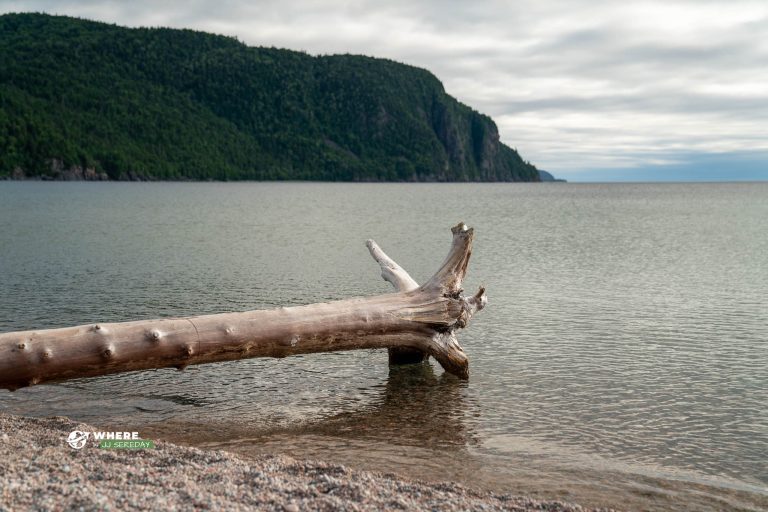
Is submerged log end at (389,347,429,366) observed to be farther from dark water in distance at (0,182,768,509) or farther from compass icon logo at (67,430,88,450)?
compass icon logo at (67,430,88,450)

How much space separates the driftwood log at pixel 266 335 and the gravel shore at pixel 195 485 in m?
1.08

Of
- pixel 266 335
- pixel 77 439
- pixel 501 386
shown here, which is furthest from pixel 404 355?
pixel 77 439

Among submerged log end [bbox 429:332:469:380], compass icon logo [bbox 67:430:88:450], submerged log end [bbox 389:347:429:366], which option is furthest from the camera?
submerged log end [bbox 389:347:429:366]

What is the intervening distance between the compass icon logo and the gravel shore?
0.09m

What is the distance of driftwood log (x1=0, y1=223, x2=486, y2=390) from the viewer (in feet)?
28.3

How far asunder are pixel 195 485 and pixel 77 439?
268cm

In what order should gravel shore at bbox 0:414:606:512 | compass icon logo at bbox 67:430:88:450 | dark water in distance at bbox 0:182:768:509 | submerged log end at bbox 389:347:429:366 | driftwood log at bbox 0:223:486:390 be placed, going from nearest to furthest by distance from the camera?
Result: gravel shore at bbox 0:414:606:512 < compass icon logo at bbox 67:430:88:450 < dark water in distance at bbox 0:182:768:509 < driftwood log at bbox 0:223:486:390 < submerged log end at bbox 389:347:429:366

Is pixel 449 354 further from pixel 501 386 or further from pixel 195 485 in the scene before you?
pixel 195 485

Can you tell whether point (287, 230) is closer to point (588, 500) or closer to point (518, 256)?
point (518, 256)

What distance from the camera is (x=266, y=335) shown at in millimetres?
9961

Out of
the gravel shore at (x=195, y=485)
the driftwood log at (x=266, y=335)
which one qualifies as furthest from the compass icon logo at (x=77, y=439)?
the driftwood log at (x=266, y=335)

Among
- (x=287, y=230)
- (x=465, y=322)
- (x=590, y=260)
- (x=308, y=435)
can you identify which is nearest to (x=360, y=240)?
(x=287, y=230)

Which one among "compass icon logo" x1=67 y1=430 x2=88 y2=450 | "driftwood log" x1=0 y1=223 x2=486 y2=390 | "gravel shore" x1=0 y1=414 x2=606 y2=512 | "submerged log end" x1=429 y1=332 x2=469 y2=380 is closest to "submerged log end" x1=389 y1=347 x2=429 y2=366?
"driftwood log" x1=0 y1=223 x2=486 y2=390

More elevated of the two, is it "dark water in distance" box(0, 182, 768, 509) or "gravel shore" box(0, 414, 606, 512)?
"gravel shore" box(0, 414, 606, 512)
